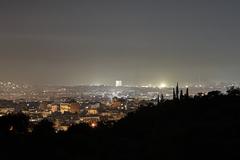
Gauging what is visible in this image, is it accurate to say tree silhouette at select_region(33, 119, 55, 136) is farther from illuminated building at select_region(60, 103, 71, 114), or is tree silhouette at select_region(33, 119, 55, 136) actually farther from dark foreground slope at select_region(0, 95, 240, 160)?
illuminated building at select_region(60, 103, 71, 114)

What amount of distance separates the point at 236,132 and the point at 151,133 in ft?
13.0

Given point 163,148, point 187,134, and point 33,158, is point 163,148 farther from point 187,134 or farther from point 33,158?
point 33,158

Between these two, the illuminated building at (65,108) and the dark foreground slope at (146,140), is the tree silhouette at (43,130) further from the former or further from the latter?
the illuminated building at (65,108)

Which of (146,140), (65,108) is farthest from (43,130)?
(65,108)

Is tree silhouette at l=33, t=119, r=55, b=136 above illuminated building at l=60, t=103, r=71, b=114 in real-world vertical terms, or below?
above

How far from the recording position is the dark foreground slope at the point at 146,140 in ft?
52.3

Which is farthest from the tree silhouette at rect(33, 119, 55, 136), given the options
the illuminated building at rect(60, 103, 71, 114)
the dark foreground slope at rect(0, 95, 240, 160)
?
the illuminated building at rect(60, 103, 71, 114)

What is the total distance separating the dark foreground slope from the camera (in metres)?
15.9

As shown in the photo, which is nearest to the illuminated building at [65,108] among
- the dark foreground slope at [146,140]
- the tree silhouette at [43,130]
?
the dark foreground slope at [146,140]

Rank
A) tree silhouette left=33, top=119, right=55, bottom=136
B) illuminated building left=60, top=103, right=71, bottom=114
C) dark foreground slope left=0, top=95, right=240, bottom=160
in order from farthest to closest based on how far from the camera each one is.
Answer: illuminated building left=60, top=103, right=71, bottom=114
tree silhouette left=33, top=119, right=55, bottom=136
dark foreground slope left=0, top=95, right=240, bottom=160

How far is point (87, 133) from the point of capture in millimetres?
21359

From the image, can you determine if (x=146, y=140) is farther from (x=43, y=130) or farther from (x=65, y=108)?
(x=65, y=108)

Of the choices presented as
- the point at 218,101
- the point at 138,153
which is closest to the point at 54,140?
the point at 138,153

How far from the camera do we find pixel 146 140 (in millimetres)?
18859
